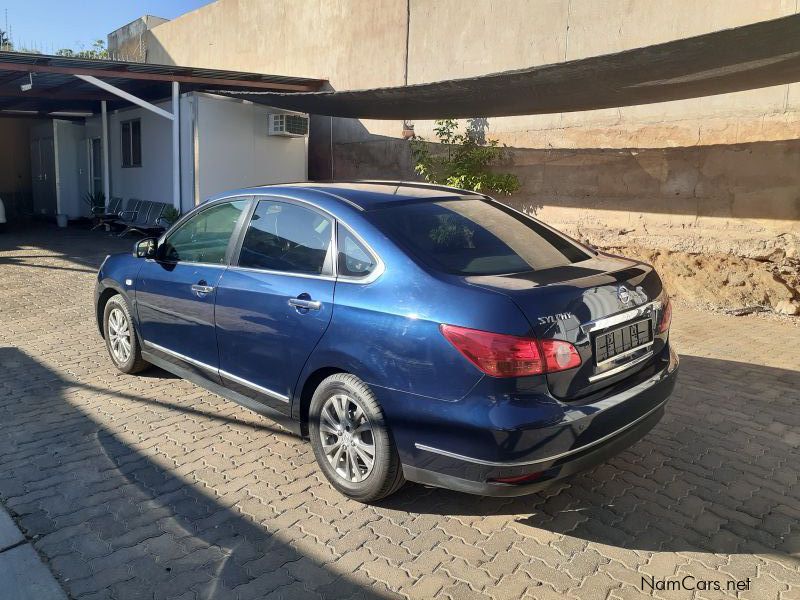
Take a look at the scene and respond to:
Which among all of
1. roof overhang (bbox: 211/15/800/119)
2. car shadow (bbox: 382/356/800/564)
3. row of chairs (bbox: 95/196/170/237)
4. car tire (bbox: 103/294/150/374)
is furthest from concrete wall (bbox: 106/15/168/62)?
car shadow (bbox: 382/356/800/564)

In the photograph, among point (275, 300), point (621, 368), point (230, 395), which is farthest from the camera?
point (230, 395)

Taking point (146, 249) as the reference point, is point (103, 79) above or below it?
above

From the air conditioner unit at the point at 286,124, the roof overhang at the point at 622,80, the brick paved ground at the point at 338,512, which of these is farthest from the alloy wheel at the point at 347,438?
the air conditioner unit at the point at 286,124

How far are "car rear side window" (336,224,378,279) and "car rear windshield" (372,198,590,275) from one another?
166mm

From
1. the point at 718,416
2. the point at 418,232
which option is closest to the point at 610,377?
the point at 418,232

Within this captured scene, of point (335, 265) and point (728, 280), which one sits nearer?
point (335, 265)

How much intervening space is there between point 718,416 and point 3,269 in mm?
10946

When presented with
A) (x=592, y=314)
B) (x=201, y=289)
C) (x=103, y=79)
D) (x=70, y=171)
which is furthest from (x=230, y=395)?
(x=70, y=171)

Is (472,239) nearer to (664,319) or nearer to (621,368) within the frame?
(621,368)

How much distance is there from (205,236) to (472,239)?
203 cm

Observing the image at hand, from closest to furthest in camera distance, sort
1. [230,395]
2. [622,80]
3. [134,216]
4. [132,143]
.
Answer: [230,395], [622,80], [134,216], [132,143]

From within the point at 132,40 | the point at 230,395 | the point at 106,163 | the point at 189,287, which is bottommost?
the point at 230,395

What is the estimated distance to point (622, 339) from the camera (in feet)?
10.4

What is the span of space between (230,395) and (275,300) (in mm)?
867
